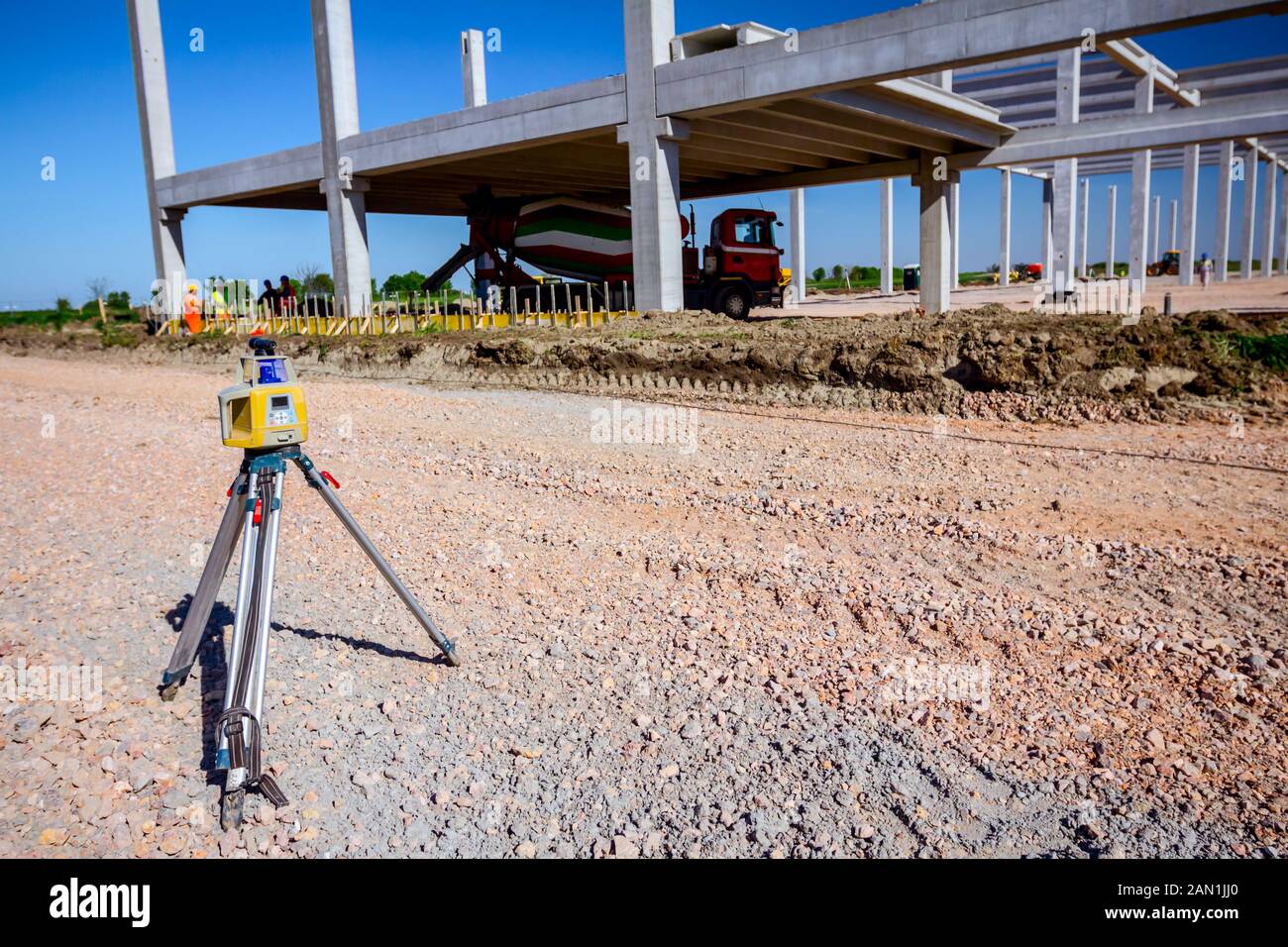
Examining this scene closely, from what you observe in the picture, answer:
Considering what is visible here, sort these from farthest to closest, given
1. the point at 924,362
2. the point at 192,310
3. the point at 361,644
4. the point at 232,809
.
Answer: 1. the point at 192,310
2. the point at 924,362
3. the point at 361,644
4. the point at 232,809

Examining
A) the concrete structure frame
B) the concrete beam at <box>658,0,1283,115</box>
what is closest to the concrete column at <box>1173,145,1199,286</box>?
the concrete structure frame

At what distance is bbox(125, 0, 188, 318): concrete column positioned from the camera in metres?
29.8

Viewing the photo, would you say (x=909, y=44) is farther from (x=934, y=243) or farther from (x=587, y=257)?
(x=587, y=257)

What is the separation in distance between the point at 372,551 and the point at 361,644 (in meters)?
0.95

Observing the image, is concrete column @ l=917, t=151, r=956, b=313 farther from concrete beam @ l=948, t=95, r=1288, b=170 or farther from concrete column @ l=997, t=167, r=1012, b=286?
concrete column @ l=997, t=167, r=1012, b=286

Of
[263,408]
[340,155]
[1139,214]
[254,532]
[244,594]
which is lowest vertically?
[244,594]

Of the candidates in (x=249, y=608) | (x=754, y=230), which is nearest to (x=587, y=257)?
(x=754, y=230)

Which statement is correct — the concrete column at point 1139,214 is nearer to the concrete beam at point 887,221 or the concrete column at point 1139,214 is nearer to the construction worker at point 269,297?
the concrete beam at point 887,221

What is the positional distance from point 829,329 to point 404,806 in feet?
38.5

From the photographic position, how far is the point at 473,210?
28.4 meters

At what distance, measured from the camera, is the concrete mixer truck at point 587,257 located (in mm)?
22216

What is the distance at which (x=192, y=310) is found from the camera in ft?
86.6

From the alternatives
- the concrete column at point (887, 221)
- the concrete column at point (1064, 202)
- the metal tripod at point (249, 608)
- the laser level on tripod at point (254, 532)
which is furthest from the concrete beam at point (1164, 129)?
the metal tripod at point (249, 608)
